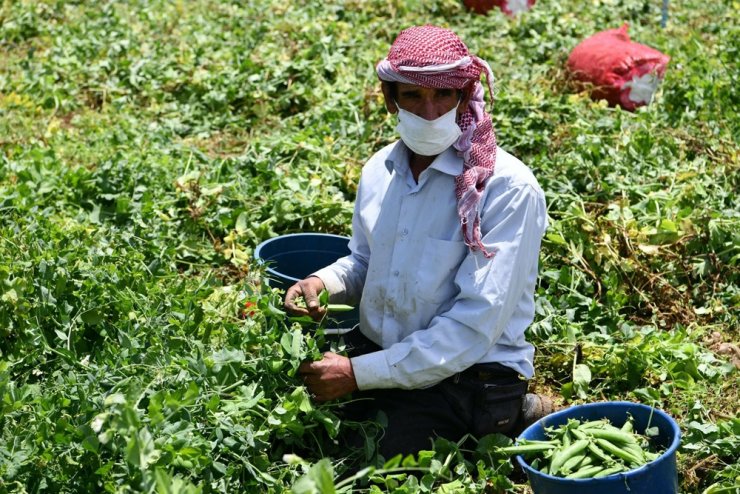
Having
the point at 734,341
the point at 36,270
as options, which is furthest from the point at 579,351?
the point at 36,270

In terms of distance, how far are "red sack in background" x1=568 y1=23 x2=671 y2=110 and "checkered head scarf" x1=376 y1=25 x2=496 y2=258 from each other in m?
3.03

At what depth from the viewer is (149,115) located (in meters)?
6.43

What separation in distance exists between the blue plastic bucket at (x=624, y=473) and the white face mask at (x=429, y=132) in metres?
0.94

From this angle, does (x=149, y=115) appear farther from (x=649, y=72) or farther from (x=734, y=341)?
(x=734, y=341)

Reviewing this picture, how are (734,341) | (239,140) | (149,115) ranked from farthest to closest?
1. (149,115)
2. (239,140)
3. (734,341)

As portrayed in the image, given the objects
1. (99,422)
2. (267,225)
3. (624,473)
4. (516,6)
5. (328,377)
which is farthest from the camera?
(516,6)

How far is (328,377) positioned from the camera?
324cm

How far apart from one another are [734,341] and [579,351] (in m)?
0.71

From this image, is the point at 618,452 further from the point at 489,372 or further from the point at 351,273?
the point at 351,273

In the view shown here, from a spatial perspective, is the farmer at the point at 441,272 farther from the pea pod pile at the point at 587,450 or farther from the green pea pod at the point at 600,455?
the green pea pod at the point at 600,455

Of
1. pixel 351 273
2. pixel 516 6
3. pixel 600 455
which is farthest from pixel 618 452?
pixel 516 6

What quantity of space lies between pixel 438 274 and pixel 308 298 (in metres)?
0.46

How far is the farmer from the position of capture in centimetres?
323

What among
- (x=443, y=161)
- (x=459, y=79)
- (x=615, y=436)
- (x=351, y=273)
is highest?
(x=459, y=79)
